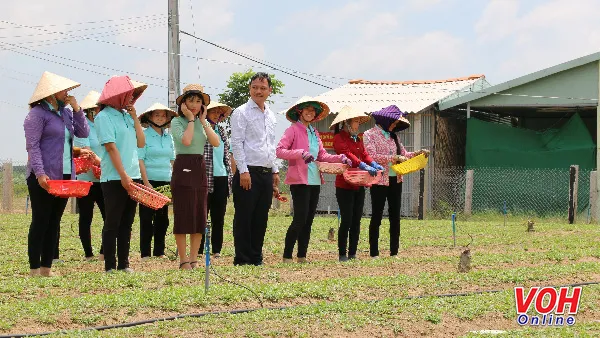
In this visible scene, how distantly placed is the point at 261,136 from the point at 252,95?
444mm

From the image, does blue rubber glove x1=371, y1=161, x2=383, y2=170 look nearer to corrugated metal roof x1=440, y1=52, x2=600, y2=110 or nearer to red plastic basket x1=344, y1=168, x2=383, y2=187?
red plastic basket x1=344, y1=168, x2=383, y2=187

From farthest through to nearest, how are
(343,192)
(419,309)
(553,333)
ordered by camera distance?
1. (343,192)
2. (419,309)
3. (553,333)

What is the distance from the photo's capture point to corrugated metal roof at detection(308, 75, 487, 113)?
25.3 m

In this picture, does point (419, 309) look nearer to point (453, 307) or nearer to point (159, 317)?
point (453, 307)

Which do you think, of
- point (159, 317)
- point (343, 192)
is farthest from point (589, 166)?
point (159, 317)

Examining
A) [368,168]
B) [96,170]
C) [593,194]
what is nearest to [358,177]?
[368,168]

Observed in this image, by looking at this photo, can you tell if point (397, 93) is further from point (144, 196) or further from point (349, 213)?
point (144, 196)

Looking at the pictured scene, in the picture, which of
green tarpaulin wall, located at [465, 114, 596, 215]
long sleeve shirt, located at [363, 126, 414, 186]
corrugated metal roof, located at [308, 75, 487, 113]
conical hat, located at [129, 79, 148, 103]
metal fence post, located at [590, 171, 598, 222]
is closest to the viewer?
conical hat, located at [129, 79, 148, 103]

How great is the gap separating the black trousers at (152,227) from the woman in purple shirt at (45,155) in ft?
6.69

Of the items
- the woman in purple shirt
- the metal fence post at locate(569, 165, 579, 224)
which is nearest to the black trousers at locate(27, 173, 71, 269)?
the woman in purple shirt

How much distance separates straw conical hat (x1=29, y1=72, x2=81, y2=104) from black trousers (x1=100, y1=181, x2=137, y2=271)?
3.17 feet

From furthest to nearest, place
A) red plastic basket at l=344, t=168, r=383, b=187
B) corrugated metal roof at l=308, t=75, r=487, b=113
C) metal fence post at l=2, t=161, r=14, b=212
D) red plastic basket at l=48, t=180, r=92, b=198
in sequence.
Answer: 1. metal fence post at l=2, t=161, r=14, b=212
2. corrugated metal roof at l=308, t=75, r=487, b=113
3. red plastic basket at l=344, t=168, r=383, b=187
4. red plastic basket at l=48, t=180, r=92, b=198

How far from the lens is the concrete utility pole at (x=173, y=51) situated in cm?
2280

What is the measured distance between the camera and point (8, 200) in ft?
84.9
